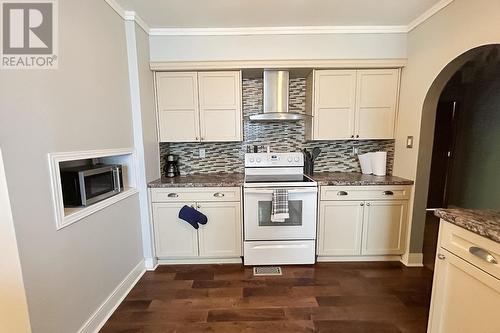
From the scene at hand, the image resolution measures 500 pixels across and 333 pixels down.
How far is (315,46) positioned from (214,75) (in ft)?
3.89

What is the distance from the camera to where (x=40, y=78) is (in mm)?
1295

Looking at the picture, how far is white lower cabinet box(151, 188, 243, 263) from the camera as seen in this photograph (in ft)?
8.12

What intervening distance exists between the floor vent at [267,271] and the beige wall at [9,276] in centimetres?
178

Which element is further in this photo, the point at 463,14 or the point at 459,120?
the point at 459,120

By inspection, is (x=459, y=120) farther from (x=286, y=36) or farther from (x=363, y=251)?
(x=286, y=36)

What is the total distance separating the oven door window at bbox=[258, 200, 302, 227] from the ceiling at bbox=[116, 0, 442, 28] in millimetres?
1889

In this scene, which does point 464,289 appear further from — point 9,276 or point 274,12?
point 274,12

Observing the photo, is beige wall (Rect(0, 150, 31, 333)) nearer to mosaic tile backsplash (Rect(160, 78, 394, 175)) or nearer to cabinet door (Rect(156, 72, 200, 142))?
cabinet door (Rect(156, 72, 200, 142))

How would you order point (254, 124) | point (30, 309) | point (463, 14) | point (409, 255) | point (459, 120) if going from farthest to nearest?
point (459, 120) → point (254, 124) → point (409, 255) → point (463, 14) → point (30, 309)

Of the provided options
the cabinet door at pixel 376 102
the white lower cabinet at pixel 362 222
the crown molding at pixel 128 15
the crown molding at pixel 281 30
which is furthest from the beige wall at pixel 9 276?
the cabinet door at pixel 376 102

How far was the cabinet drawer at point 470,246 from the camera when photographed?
1.00 m

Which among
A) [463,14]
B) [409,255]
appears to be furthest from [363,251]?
[463,14]

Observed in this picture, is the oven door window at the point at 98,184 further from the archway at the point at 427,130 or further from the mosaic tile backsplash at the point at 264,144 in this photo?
the archway at the point at 427,130

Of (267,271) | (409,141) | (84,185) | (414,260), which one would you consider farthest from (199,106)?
(414,260)
